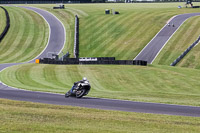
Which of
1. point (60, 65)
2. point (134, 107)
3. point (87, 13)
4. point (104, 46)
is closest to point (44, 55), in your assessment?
point (104, 46)

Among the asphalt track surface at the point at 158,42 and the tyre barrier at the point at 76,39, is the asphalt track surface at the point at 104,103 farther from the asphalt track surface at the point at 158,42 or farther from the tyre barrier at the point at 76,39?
the tyre barrier at the point at 76,39

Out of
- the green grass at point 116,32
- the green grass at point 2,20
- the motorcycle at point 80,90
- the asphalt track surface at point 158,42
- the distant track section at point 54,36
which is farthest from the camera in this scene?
the green grass at point 2,20

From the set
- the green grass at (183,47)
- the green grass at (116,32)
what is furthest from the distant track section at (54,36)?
the green grass at (183,47)

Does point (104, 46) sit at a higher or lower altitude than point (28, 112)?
lower

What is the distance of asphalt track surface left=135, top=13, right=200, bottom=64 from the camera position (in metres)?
68.5

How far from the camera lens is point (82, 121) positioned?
57.9ft

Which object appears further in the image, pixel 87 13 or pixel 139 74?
pixel 87 13

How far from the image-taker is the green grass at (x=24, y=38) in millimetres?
75562

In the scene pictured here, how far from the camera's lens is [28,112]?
1917cm

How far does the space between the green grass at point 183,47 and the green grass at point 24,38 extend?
82.3ft

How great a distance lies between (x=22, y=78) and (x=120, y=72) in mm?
13095

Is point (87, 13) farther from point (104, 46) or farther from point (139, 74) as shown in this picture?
point (139, 74)

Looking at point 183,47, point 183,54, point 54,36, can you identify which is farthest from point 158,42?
point 54,36

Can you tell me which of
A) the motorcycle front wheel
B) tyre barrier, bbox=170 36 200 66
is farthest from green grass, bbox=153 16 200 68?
the motorcycle front wheel
